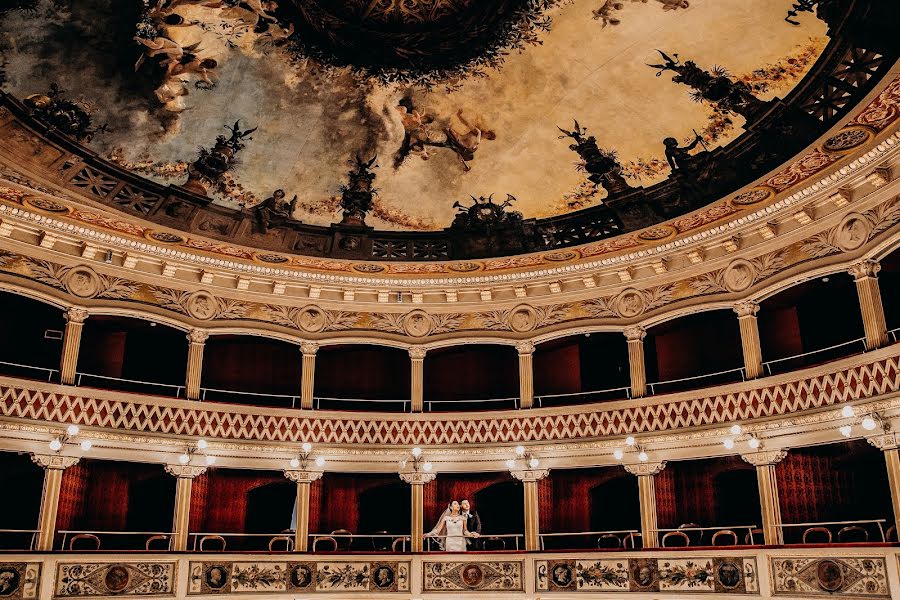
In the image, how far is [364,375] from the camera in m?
21.8

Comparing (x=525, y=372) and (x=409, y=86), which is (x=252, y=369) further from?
(x=409, y=86)

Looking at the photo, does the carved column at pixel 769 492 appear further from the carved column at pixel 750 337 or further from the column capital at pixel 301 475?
the column capital at pixel 301 475

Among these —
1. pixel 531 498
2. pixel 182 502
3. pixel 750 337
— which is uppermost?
pixel 750 337

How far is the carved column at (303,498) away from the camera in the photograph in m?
18.0

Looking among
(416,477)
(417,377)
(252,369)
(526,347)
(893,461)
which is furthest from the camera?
(252,369)

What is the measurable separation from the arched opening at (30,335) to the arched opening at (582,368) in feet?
37.7

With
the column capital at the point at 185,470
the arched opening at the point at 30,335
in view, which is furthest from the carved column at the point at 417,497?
the arched opening at the point at 30,335

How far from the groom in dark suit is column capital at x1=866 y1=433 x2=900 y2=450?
25.3 feet

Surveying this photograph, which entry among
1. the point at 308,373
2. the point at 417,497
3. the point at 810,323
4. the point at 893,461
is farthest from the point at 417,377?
the point at 893,461

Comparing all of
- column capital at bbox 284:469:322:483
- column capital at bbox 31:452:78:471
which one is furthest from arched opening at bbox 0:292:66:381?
column capital at bbox 284:469:322:483

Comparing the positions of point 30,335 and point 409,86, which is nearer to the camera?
point 409,86

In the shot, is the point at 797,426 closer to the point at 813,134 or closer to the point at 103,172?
the point at 813,134

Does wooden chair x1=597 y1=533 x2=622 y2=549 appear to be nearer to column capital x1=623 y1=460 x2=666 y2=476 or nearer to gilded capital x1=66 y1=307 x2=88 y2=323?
column capital x1=623 y1=460 x2=666 y2=476

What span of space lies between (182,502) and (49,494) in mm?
2596
